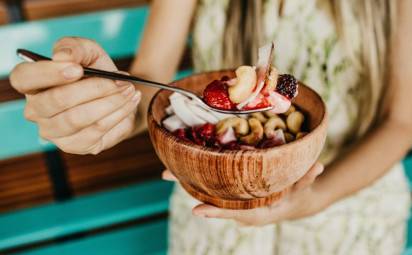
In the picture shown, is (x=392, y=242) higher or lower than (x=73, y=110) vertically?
lower

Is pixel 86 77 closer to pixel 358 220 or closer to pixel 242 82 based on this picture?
pixel 242 82

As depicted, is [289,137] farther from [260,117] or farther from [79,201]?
[79,201]

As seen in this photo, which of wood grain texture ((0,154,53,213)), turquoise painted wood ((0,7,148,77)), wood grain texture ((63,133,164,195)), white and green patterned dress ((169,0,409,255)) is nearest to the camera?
white and green patterned dress ((169,0,409,255))

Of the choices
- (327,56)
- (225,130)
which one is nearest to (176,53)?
(327,56)

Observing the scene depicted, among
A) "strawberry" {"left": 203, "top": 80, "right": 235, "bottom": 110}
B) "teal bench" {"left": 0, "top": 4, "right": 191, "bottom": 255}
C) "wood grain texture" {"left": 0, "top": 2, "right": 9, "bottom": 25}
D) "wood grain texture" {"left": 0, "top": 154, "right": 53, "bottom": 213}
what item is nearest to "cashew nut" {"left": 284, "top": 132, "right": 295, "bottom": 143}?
"strawberry" {"left": 203, "top": 80, "right": 235, "bottom": 110}

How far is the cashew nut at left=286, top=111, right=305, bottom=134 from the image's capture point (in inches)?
31.5

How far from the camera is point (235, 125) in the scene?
31.5 inches

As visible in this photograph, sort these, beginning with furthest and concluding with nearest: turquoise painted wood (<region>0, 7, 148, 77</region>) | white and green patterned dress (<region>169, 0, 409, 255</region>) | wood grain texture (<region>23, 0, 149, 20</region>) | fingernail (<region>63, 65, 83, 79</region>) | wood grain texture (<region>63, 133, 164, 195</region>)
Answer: wood grain texture (<region>63, 133, 164, 195</region>) < wood grain texture (<region>23, 0, 149, 20</region>) < turquoise painted wood (<region>0, 7, 148, 77</region>) < white and green patterned dress (<region>169, 0, 409, 255</region>) < fingernail (<region>63, 65, 83, 79</region>)

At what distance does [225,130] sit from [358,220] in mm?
615

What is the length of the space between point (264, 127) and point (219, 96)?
4.1 inches

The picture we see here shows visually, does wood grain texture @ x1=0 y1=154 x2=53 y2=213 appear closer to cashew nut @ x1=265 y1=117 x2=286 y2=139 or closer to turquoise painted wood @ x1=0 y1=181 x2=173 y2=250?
turquoise painted wood @ x1=0 y1=181 x2=173 y2=250

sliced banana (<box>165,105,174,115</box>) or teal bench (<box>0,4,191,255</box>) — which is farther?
teal bench (<box>0,4,191,255</box>)

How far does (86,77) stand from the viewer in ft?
2.41

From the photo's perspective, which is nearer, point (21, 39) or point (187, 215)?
point (187, 215)
